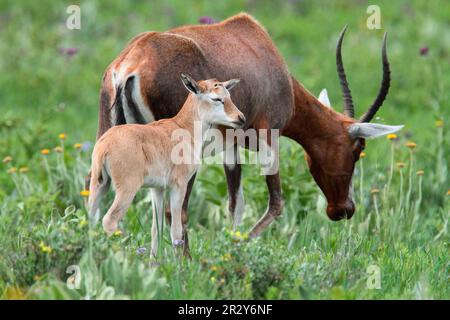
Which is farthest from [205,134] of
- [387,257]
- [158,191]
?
[387,257]

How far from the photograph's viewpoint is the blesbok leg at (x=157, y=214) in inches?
270

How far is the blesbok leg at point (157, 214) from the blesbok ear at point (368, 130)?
7.68 ft

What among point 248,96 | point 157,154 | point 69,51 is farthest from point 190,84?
point 69,51

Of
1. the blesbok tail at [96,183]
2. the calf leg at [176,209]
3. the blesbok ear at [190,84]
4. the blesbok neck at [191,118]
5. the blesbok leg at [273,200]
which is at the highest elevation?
the blesbok ear at [190,84]

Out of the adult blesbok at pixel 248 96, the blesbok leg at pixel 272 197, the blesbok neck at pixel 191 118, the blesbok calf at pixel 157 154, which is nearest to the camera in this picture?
the blesbok calf at pixel 157 154

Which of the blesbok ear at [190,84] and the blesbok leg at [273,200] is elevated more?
the blesbok ear at [190,84]

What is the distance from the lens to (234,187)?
8922mm

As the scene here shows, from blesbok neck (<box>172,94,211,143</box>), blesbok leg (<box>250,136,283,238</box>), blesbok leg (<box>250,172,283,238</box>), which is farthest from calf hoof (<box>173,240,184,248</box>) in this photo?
blesbok leg (<box>250,172,283,238</box>)

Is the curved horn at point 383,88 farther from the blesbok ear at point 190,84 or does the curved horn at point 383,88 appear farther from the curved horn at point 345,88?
the blesbok ear at point 190,84

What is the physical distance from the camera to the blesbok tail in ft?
20.5

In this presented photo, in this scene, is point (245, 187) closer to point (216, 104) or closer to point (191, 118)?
point (191, 118)

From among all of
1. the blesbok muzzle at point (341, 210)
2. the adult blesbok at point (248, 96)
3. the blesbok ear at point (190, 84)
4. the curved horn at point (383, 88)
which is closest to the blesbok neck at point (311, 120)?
the adult blesbok at point (248, 96)
